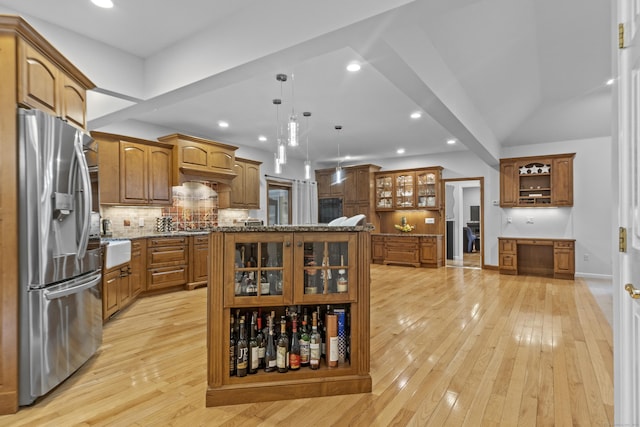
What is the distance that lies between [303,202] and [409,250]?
296 cm

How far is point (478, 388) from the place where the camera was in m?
2.28

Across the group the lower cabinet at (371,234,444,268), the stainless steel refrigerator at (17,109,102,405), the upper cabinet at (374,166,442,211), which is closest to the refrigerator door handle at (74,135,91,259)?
the stainless steel refrigerator at (17,109,102,405)

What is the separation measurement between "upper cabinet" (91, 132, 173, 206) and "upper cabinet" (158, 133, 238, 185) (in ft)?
0.57

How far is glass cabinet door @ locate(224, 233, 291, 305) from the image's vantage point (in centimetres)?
210

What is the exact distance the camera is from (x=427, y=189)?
818 centimetres

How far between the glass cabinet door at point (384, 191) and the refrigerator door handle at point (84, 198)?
7.08 metres

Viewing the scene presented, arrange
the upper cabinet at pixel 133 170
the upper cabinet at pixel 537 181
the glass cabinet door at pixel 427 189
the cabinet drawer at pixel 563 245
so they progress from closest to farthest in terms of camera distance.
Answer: the upper cabinet at pixel 133 170 < the cabinet drawer at pixel 563 245 < the upper cabinet at pixel 537 181 < the glass cabinet door at pixel 427 189

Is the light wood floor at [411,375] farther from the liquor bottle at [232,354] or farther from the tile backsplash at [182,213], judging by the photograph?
the tile backsplash at [182,213]

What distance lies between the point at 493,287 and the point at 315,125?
4.06 metres

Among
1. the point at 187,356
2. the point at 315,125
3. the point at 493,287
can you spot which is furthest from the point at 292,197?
the point at 187,356

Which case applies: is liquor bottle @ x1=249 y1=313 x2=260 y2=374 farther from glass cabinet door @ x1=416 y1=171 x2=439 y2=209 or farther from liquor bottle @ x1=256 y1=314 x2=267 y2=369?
glass cabinet door @ x1=416 y1=171 x2=439 y2=209

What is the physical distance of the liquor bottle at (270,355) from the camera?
2164 millimetres

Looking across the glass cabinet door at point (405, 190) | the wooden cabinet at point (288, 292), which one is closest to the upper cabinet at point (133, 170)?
the wooden cabinet at point (288, 292)

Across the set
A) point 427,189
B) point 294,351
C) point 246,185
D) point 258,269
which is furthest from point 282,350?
point 427,189
